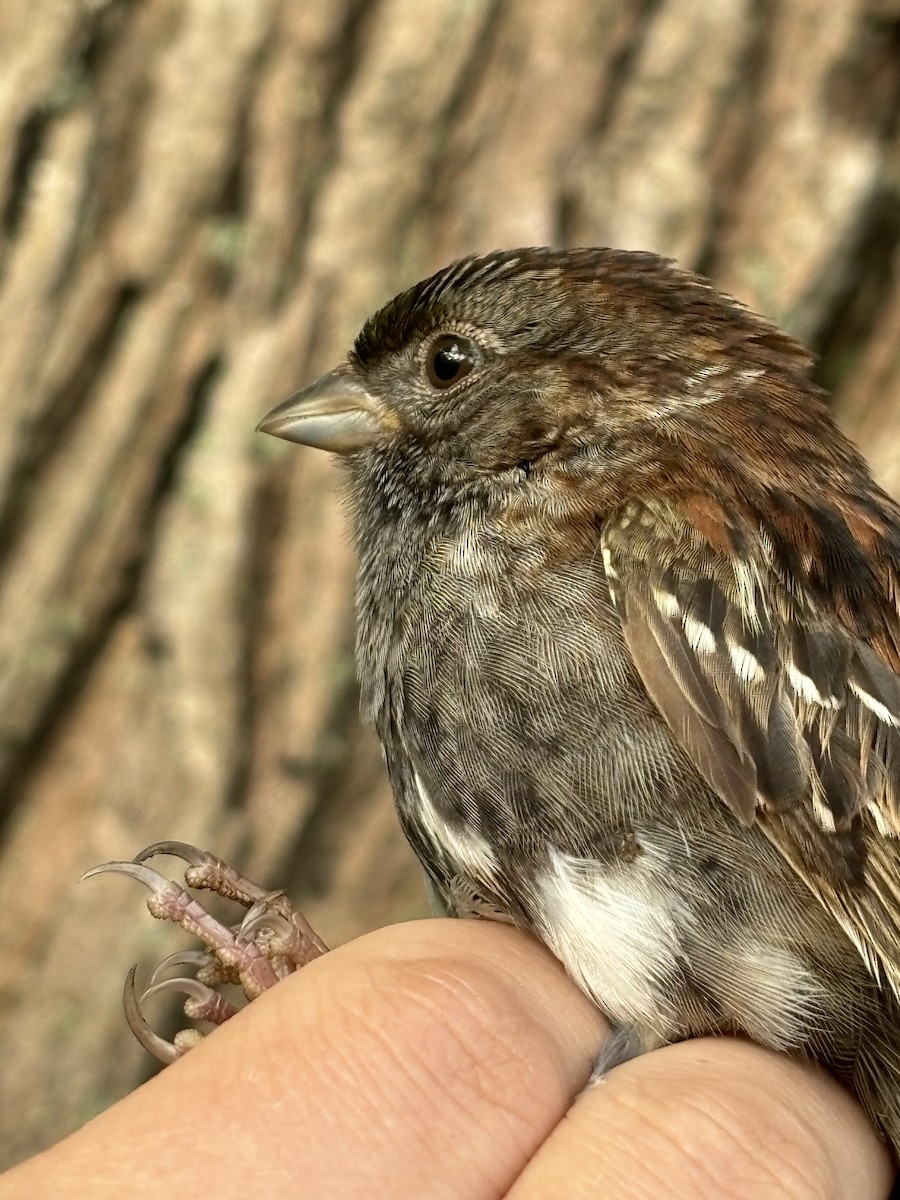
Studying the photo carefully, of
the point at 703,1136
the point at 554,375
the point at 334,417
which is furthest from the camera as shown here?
the point at 334,417

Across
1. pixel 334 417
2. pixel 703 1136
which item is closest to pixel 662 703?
pixel 703 1136

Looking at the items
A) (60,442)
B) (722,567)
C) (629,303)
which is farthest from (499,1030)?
(60,442)

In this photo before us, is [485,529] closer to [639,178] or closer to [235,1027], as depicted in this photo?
[235,1027]

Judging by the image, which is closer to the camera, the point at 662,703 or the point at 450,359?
the point at 662,703

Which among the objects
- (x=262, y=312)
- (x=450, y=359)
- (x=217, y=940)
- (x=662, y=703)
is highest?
(x=262, y=312)

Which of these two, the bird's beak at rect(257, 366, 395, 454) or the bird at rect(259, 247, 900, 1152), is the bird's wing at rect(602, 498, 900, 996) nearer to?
the bird at rect(259, 247, 900, 1152)

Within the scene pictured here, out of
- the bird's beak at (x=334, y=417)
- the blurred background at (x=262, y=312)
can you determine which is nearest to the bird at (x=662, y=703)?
the bird's beak at (x=334, y=417)

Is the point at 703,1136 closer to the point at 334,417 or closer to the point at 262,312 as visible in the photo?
the point at 334,417
